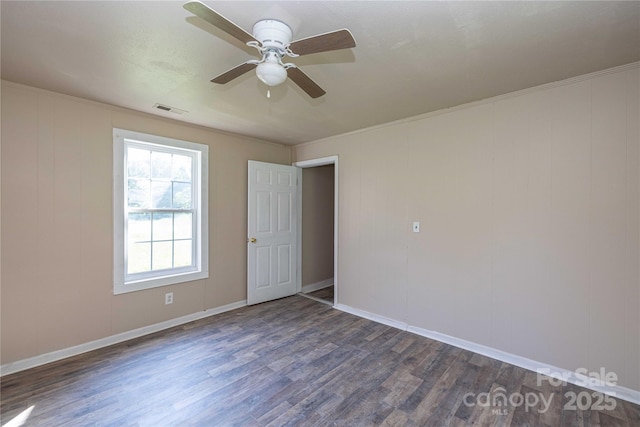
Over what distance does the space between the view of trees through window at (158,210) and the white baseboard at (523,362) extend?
8.71 feet

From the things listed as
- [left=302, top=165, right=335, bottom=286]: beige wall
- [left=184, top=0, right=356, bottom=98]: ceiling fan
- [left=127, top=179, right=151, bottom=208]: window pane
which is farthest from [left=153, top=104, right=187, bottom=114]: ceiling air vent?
[left=302, top=165, right=335, bottom=286]: beige wall

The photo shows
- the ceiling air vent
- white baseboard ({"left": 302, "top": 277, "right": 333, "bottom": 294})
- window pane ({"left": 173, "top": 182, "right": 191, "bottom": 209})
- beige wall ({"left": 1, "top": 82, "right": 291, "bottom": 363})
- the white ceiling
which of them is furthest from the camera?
white baseboard ({"left": 302, "top": 277, "right": 333, "bottom": 294})

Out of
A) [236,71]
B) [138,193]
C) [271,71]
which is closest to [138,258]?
[138,193]

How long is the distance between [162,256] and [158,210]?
55cm

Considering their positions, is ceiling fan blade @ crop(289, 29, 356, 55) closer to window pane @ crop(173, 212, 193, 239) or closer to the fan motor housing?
the fan motor housing

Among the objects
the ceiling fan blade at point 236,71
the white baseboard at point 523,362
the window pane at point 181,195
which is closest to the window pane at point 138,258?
the window pane at point 181,195

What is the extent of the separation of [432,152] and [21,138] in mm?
3905

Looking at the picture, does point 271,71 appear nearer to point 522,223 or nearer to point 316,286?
point 522,223

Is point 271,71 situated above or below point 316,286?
above

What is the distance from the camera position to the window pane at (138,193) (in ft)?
10.0

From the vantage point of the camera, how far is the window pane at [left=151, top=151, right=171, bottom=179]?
3.24m

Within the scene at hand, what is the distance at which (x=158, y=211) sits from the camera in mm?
3252

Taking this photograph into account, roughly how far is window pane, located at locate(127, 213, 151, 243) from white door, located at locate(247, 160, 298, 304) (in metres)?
1.27

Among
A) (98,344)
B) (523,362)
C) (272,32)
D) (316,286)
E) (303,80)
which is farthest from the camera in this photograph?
(316,286)
